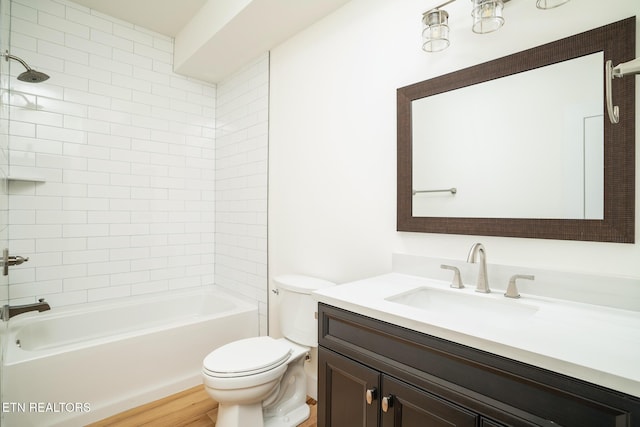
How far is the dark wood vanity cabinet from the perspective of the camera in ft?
2.30

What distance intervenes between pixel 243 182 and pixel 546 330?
240cm

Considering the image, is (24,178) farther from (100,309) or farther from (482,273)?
(482,273)

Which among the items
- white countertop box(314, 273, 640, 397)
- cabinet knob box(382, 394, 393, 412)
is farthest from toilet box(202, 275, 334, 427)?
cabinet knob box(382, 394, 393, 412)

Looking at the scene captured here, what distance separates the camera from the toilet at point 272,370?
5.08 ft

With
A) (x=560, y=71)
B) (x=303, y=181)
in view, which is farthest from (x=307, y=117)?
(x=560, y=71)

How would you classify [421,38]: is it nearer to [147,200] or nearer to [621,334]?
[621,334]

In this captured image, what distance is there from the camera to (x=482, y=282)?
1.26 meters

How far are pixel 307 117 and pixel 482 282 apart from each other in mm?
1529

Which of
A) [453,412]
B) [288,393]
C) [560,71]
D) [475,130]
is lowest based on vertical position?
[288,393]

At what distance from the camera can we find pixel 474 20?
1.25 meters

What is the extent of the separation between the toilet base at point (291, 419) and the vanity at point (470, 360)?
639 millimetres

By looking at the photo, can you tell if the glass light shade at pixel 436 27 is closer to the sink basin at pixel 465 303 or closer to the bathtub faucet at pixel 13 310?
the sink basin at pixel 465 303

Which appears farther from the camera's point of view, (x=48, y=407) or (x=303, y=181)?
(x=303, y=181)

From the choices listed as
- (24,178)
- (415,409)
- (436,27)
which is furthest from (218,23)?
(415,409)
